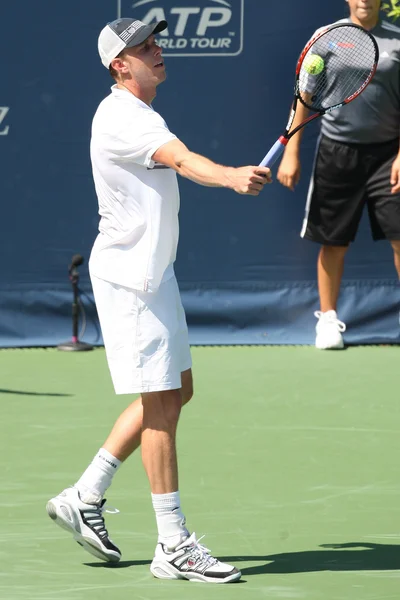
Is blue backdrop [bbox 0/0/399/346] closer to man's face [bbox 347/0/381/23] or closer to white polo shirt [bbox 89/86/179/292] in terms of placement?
man's face [bbox 347/0/381/23]

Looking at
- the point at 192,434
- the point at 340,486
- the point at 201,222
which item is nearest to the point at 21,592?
the point at 340,486

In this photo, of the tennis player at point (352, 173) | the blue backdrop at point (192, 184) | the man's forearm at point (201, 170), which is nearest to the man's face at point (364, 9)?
the tennis player at point (352, 173)

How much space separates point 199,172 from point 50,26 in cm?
442

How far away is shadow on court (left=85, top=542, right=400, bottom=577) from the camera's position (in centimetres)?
406

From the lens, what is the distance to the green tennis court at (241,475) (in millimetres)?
3984

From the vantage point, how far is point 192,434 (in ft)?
19.4

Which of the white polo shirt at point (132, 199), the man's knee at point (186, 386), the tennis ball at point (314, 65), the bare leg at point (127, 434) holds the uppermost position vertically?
the white polo shirt at point (132, 199)

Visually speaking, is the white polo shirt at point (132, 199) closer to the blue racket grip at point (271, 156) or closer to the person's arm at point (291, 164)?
the blue racket grip at point (271, 156)

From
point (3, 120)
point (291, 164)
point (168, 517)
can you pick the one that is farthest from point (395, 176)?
point (168, 517)

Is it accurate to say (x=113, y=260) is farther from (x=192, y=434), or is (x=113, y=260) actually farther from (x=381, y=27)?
(x=381, y=27)

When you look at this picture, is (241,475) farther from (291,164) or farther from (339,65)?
(291,164)

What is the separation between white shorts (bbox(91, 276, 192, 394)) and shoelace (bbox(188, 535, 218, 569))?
0.46m

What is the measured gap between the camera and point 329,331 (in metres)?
8.00

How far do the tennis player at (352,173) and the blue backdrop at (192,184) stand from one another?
22 cm
